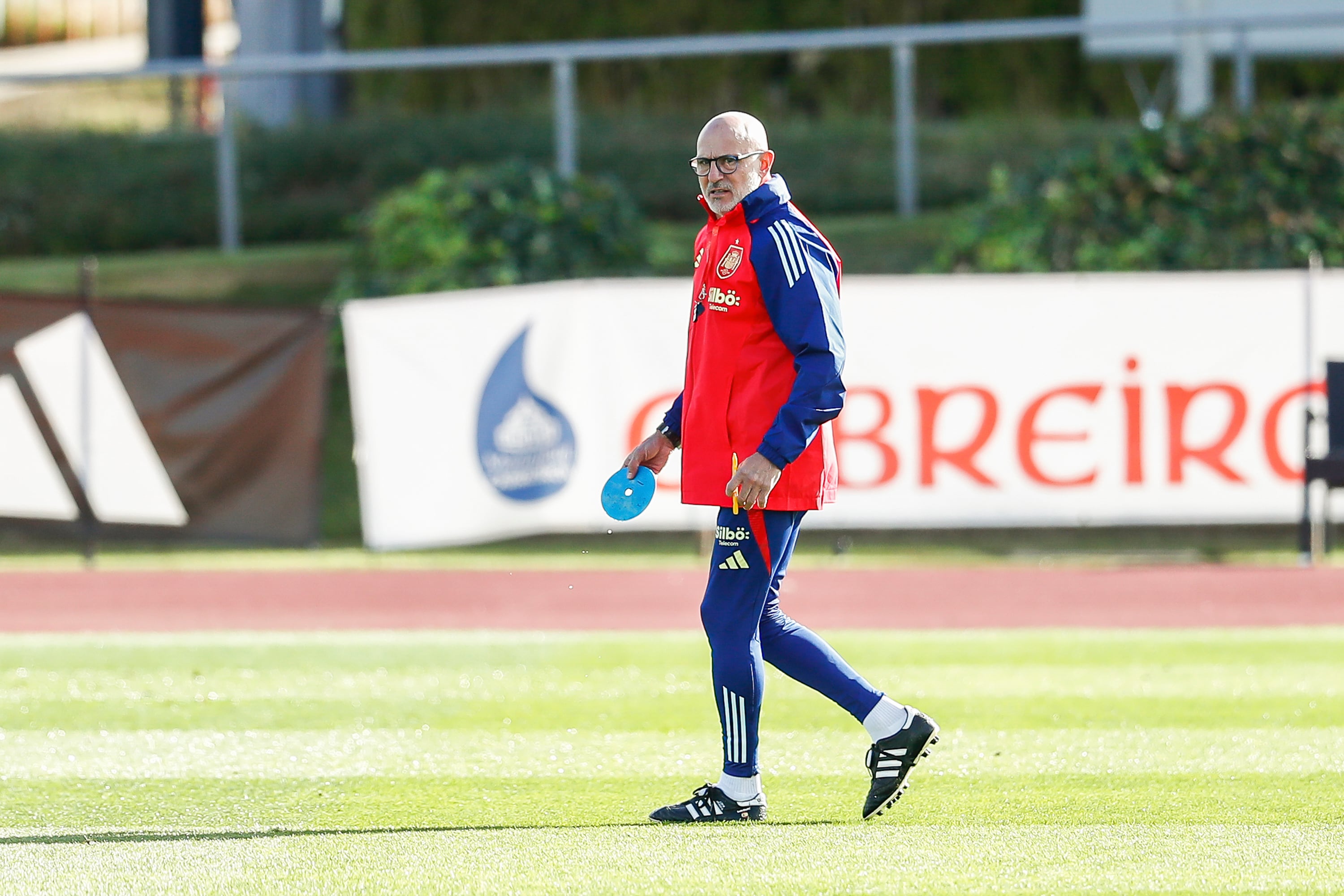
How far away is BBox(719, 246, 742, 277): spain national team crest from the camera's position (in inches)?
204

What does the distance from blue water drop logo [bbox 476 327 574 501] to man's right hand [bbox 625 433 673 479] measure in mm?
6707

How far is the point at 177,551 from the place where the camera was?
13.6m

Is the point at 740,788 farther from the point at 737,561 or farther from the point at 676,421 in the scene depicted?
the point at 676,421

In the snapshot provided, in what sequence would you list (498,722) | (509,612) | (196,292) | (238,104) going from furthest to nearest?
(238,104)
(196,292)
(509,612)
(498,722)

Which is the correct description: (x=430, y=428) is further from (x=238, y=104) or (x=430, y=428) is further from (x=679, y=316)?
(x=238, y=104)

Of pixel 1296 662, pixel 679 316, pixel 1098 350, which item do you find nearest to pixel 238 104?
pixel 679 316

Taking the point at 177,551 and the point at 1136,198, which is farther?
the point at 1136,198

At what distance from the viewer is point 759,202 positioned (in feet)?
17.0

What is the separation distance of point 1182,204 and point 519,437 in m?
5.94

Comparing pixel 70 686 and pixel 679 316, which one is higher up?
pixel 679 316

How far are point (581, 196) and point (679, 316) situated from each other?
3.87m

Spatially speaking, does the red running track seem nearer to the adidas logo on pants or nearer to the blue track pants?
the blue track pants

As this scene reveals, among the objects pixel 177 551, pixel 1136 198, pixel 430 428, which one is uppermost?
pixel 1136 198

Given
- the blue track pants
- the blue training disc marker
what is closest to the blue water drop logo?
the blue training disc marker
